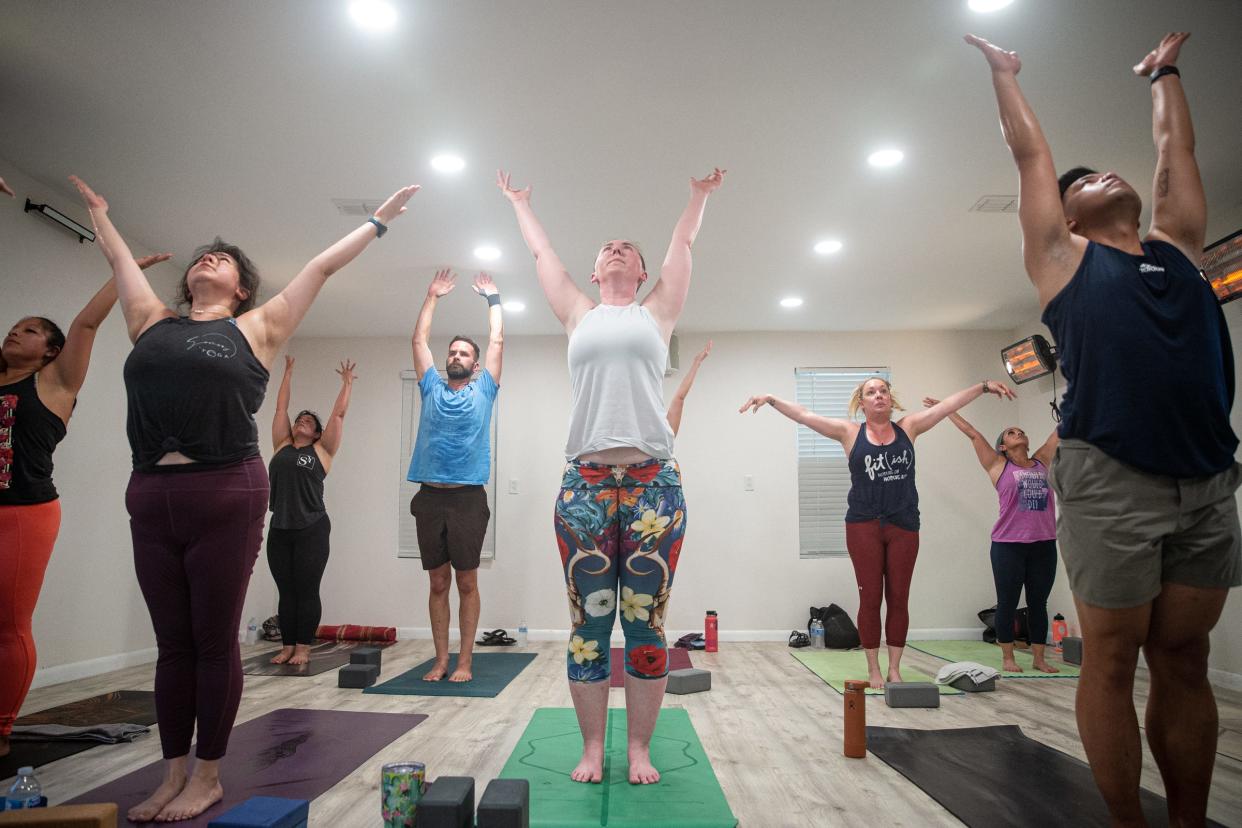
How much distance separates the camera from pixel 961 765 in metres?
2.18

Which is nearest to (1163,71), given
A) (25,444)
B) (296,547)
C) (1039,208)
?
(1039,208)

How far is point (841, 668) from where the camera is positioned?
4355 mm

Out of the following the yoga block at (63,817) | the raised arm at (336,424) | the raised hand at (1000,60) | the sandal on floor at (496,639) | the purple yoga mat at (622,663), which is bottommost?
the sandal on floor at (496,639)

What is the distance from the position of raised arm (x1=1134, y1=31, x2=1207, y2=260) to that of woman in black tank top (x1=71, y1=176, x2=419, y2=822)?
2.20 metres

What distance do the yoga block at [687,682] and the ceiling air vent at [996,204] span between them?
2949 mm

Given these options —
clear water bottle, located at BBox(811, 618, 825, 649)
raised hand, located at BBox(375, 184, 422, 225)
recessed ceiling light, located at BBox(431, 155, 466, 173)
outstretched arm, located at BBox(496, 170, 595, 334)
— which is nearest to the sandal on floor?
clear water bottle, located at BBox(811, 618, 825, 649)

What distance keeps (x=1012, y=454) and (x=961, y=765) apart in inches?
118

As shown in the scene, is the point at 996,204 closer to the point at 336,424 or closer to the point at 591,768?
the point at 591,768

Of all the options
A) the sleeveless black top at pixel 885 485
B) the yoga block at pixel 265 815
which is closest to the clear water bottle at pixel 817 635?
the sleeveless black top at pixel 885 485

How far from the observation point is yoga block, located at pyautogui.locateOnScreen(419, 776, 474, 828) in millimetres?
1301

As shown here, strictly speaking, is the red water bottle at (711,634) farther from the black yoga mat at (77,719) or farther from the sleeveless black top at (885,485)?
the black yoga mat at (77,719)

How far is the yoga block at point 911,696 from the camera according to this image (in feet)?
10.1

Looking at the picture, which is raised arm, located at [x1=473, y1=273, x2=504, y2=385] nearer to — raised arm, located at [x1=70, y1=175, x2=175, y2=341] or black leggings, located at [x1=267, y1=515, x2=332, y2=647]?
black leggings, located at [x1=267, y1=515, x2=332, y2=647]

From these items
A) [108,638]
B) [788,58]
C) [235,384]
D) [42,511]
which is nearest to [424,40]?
[788,58]
